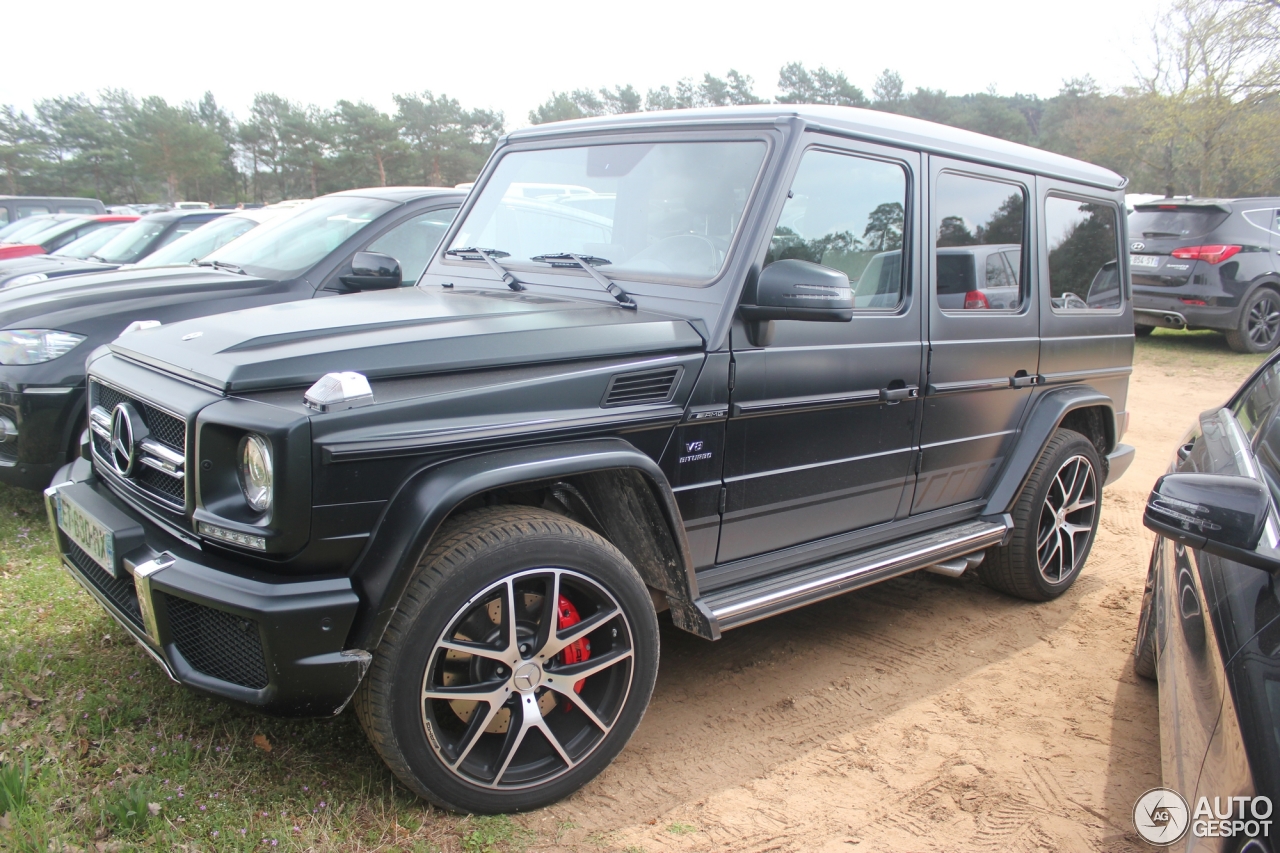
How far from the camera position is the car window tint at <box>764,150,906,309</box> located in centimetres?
308

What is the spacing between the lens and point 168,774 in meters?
Answer: 2.52

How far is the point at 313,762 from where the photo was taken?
2678 mm

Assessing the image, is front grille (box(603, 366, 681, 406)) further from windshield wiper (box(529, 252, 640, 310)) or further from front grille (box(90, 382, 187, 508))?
front grille (box(90, 382, 187, 508))

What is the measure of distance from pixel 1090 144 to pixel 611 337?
157ft

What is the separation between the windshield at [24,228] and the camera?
15008 millimetres

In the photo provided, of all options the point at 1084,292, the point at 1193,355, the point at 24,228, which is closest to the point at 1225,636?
the point at 1084,292

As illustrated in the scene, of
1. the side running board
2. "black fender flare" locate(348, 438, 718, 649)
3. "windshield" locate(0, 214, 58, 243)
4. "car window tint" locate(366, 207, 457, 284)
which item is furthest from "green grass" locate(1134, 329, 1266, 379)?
"windshield" locate(0, 214, 58, 243)

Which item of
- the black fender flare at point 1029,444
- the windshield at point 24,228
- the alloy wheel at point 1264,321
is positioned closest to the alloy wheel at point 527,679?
the black fender flare at point 1029,444

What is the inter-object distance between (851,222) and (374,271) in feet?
7.37

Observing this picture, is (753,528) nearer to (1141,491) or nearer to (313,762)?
(313,762)

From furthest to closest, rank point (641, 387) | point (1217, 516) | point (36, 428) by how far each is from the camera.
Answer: point (36, 428) < point (641, 387) < point (1217, 516)

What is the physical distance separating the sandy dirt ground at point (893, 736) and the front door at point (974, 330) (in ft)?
2.34

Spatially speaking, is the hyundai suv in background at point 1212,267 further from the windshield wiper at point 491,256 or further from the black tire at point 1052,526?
the windshield wiper at point 491,256

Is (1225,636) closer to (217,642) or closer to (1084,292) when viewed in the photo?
(217,642)
